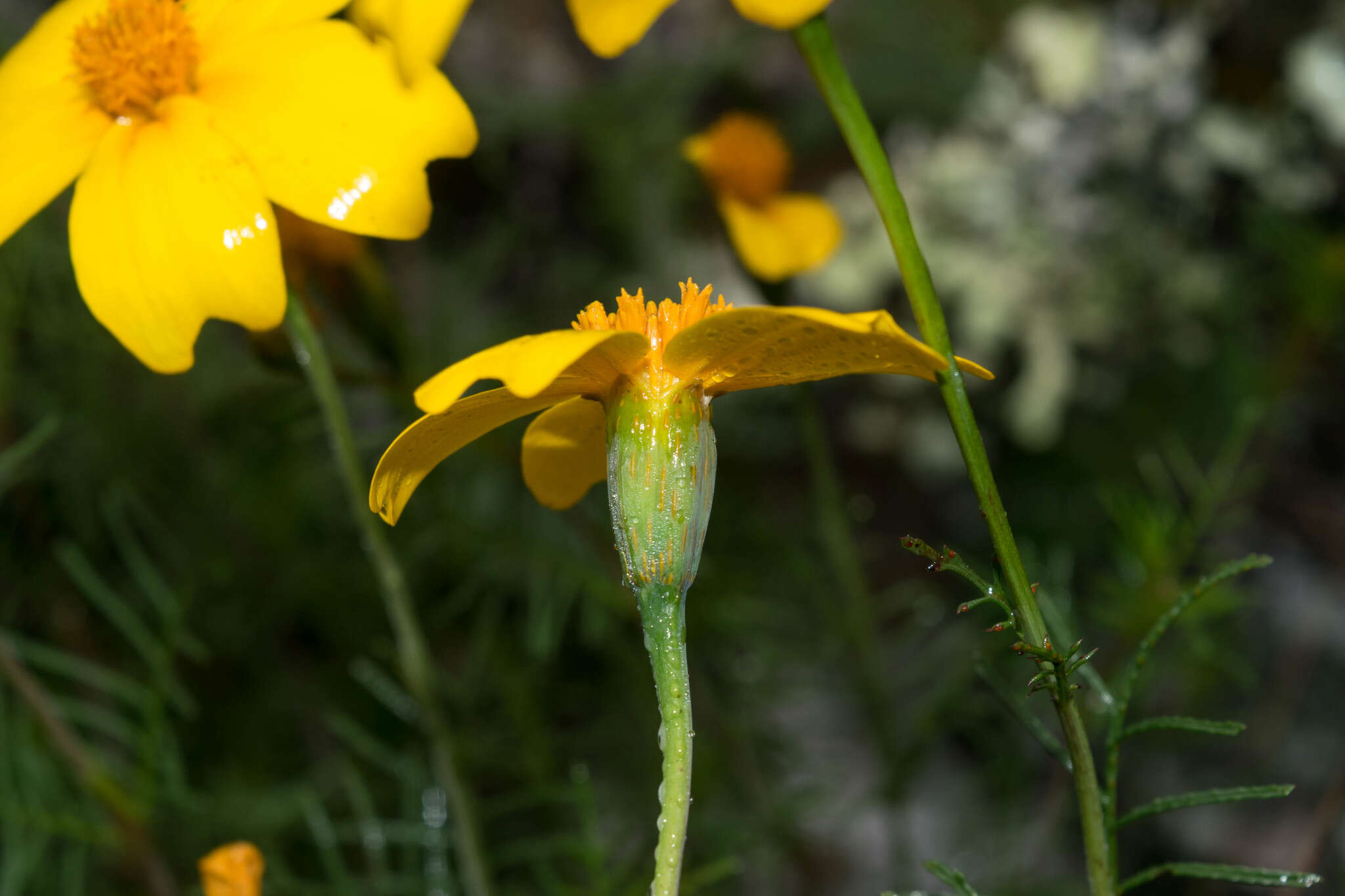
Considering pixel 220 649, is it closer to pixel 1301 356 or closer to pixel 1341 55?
pixel 1301 356

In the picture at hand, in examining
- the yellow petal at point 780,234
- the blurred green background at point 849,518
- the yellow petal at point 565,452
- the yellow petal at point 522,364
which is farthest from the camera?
the blurred green background at point 849,518

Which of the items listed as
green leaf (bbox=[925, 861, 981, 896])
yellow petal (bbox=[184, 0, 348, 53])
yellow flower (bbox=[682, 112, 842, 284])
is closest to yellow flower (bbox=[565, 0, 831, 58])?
yellow petal (bbox=[184, 0, 348, 53])

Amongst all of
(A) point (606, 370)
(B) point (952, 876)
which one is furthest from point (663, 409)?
(B) point (952, 876)

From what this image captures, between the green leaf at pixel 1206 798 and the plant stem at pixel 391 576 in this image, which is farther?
the plant stem at pixel 391 576

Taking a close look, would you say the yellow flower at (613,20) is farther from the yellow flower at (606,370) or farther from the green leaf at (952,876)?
the green leaf at (952,876)

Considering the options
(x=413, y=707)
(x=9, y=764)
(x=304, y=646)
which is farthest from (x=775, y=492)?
(x=9, y=764)

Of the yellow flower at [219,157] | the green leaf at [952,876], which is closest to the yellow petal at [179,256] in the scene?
the yellow flower at [219,157]
